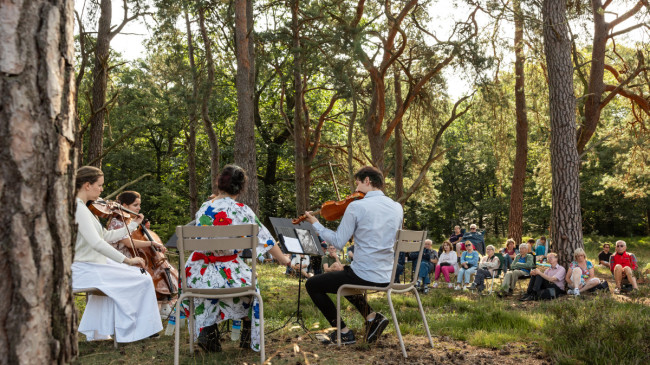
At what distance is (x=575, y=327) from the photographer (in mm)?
4691

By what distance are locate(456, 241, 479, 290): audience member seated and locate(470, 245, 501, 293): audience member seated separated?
0.70 feet

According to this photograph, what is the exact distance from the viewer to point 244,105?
13648 mm

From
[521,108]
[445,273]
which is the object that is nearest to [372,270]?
[445,273]

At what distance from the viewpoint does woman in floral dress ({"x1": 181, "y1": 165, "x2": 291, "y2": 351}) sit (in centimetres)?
450

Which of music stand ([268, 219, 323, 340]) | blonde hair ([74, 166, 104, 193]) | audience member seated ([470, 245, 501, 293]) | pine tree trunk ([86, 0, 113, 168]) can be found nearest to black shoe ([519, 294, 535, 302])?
audience member seated ([470, 245, 501, 293])

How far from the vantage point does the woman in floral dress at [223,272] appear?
450 cm

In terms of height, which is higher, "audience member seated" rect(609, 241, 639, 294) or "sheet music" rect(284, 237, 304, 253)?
"sheet music" rect(284, 237, 304, 253)

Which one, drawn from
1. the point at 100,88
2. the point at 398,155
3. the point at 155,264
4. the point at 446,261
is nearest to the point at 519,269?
the point at 446,261

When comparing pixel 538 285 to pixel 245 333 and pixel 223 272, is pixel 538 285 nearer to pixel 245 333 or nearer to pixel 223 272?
pixel 245 333

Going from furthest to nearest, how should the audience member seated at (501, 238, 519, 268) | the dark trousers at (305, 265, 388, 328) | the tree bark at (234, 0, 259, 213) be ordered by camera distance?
the tree bark at (234, 0, 259, 213)
the audience member seated at (501, 238, 519, 268)
the dark trousers at (305, 265, 388, 328)

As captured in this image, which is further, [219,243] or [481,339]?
[481,339]

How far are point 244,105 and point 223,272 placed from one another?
9.54 meters

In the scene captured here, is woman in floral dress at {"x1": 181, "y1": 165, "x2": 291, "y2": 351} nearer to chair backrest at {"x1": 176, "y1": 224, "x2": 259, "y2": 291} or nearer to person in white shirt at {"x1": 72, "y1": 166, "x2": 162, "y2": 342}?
chair backrest at {"x1": 176, "y1": 224, "x2": 259, "y2": 291}

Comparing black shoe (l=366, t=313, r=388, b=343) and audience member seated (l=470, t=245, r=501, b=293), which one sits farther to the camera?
audience member seated (l=470, t=245, r=501, b=293)
